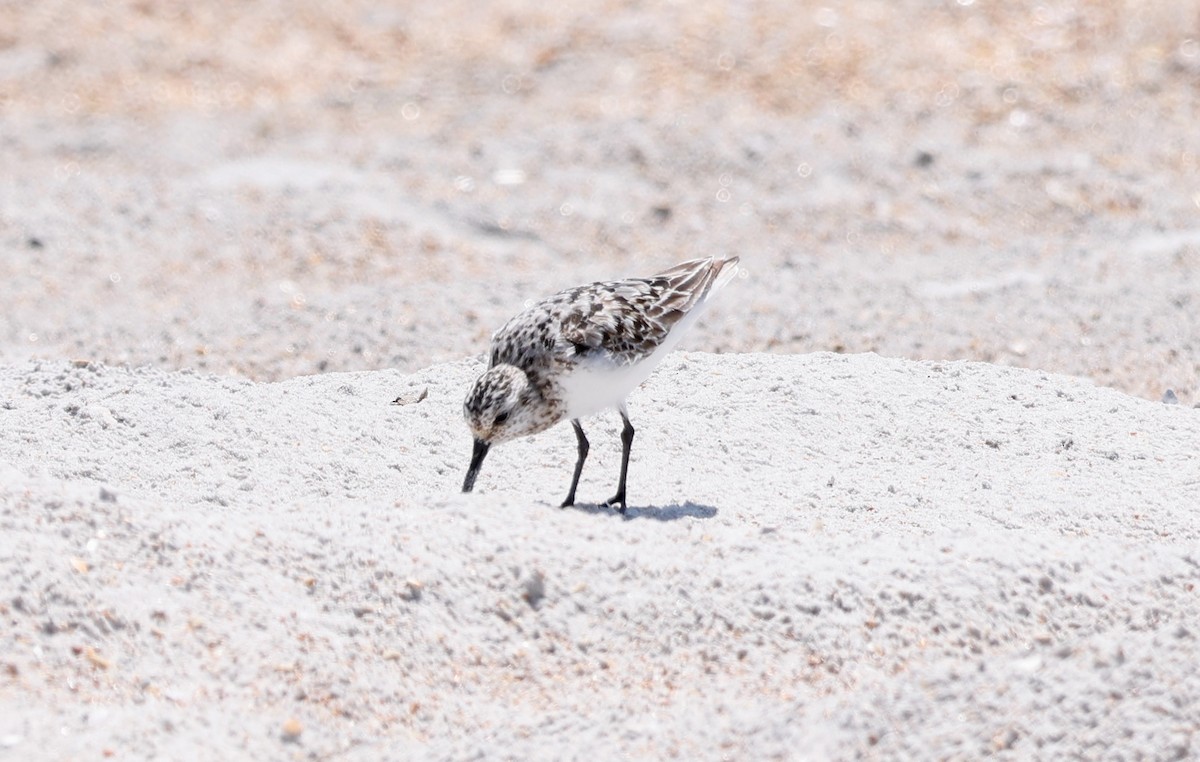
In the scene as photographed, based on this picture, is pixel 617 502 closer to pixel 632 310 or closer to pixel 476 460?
pixel 476 460

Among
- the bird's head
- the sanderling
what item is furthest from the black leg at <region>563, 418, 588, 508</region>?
the bird's head

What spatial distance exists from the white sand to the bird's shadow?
0.02 meters

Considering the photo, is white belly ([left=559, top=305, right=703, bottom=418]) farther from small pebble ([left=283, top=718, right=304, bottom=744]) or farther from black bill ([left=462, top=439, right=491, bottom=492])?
small pebble ([left=283, top=718, right=304, bottom=744])

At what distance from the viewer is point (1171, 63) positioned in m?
15.6

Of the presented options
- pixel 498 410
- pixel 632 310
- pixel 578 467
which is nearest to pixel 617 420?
pixel 632 310

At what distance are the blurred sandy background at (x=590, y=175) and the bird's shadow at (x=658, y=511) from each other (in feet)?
10.8

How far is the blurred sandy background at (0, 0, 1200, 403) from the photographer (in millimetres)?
10250

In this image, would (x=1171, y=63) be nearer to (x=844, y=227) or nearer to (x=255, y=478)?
(x=844, y=227)

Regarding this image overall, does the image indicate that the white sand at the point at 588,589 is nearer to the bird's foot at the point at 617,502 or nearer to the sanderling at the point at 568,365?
the bird's foot at the point at 617,502

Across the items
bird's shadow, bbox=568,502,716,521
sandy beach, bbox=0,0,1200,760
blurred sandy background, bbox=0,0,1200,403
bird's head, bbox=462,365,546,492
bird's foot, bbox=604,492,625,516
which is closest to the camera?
sandy beach, bbox=0,0,1200,760

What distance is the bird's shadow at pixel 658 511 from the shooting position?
6.26m

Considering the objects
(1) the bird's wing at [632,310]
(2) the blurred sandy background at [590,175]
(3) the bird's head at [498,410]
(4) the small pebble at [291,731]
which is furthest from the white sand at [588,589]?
(2) the blurred sandy background at [590,175]

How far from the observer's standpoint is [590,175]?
13844 millimetres

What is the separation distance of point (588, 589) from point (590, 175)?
8.73 meters
